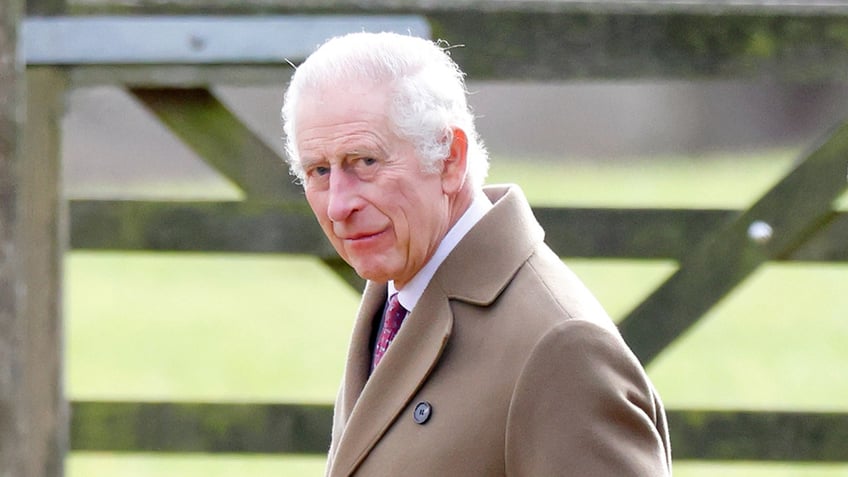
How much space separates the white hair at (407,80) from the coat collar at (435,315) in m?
0.12

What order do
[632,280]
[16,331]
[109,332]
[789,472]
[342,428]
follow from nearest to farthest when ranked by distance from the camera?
1. [342,428]
2. [16,331]
3. [789,472]
4. [109,332]
5. [632,280]

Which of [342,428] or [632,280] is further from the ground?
[342,428]

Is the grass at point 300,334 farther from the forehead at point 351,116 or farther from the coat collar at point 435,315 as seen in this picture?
the forehead at point 351,116

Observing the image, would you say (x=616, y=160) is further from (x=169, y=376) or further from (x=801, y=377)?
(x=169, y=376)

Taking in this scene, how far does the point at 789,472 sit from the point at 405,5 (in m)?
3.53

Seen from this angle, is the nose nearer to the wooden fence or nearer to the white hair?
the white hair

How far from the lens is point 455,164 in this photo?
188 centimetres

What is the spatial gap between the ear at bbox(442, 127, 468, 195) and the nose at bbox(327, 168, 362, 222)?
0.12 m

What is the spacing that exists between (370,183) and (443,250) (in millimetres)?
152

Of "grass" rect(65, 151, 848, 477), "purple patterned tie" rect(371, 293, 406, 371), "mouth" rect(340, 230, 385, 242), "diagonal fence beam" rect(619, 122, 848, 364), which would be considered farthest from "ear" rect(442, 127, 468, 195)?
"grass" rect(65, 151, 848, 477)

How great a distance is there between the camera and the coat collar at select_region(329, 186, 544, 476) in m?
1.84

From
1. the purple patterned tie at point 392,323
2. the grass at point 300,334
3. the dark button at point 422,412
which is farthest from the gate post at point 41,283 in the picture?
the grass at point 300,334

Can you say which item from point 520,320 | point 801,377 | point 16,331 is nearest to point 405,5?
point 16,331

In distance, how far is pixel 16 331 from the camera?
8.67ft
